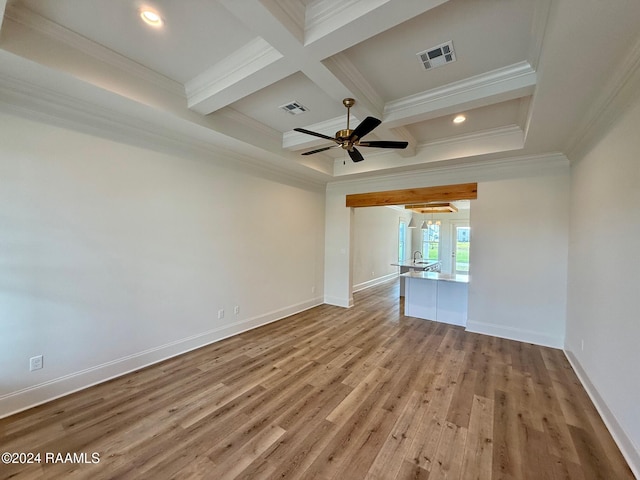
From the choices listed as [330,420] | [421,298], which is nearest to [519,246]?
[421,298]

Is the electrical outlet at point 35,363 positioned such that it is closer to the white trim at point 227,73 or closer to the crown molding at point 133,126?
the crown molding at point 133,126

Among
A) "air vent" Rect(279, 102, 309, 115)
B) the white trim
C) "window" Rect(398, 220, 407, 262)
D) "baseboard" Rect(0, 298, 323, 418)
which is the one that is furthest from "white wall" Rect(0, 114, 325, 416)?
"window" Rect(398, 220, 407, 262)

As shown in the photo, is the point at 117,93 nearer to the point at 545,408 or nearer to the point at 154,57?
the point at 154,57

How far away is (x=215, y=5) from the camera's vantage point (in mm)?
1818

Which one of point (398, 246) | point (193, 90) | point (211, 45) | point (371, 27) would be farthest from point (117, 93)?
point (398, 246)

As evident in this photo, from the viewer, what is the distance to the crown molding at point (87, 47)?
1.89 metres

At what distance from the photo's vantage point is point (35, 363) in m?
2.38

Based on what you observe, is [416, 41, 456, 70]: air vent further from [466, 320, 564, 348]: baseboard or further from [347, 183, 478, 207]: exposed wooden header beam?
[466, 320, 564, 348]: baseboard

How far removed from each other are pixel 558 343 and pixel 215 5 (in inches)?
215

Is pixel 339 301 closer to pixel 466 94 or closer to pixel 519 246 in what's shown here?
pixel 519 246

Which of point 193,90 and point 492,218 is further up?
point 193,90

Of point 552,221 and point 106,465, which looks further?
point 552,221

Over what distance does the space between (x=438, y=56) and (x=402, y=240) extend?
900 cm

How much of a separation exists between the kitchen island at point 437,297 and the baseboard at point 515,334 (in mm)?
308
